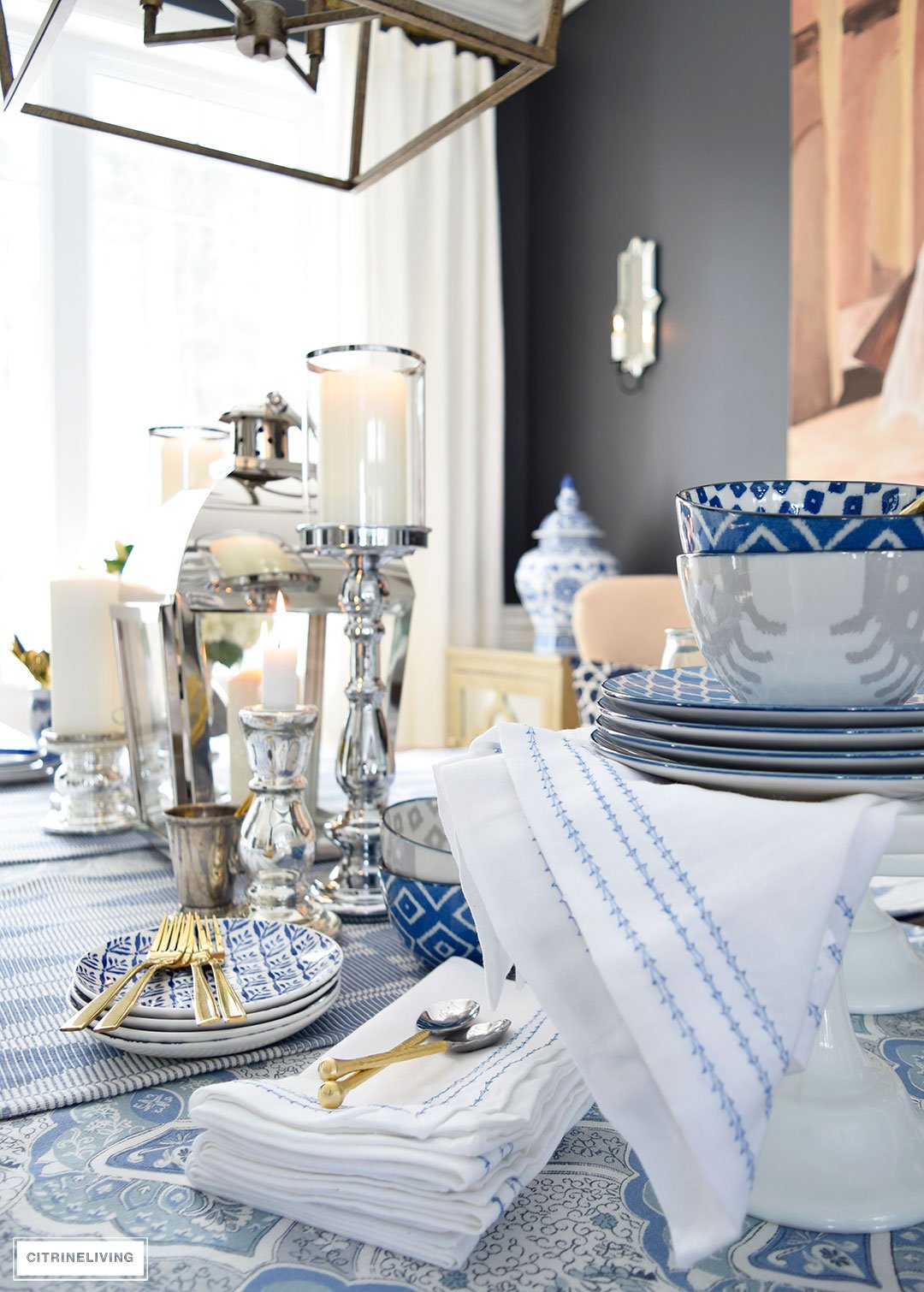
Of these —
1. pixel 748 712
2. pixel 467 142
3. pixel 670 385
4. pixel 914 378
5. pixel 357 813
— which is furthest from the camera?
pixel 467 142

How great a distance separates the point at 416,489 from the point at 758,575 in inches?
23.3

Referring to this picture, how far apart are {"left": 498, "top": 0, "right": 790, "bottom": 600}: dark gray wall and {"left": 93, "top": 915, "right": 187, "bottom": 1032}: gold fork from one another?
2.62m

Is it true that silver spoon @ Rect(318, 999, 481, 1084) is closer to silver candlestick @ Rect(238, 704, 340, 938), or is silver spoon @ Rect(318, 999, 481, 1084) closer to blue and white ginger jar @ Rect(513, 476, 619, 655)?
silver candlestick @ Rect(238, 704, 340, 938)

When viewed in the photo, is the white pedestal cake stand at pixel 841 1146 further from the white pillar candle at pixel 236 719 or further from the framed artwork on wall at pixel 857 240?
the framed artwork on wall at pixel 857 240

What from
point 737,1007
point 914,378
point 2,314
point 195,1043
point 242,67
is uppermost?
point 242,67

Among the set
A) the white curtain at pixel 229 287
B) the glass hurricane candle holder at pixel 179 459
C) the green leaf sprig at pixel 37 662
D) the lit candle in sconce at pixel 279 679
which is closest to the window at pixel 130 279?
the white curtain at pixel 229 287

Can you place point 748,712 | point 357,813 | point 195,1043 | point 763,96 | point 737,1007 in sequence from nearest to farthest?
point 737,1007 < point 748,712 < point 195,1043 < point 357,813 < point 763,96

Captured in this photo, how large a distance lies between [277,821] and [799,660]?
49 centimetres

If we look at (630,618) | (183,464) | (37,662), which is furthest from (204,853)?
(630,618)

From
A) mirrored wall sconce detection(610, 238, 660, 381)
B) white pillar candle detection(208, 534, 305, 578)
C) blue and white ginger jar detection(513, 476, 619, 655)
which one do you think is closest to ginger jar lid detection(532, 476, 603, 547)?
blue and white ginger jar detection(513, 476, 619, 655)

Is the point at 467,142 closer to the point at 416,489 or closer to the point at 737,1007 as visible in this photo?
the point at 416,489

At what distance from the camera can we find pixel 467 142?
3.81 metres

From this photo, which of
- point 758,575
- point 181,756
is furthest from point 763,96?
point 758,575

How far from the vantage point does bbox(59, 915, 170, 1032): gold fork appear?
59 centimetres
